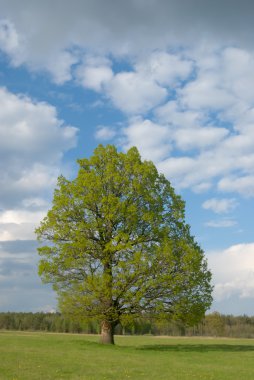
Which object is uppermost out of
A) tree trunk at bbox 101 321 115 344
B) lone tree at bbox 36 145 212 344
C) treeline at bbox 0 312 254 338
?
lone tree at bbox 36 145 212 344

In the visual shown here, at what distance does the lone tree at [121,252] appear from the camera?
3294cm

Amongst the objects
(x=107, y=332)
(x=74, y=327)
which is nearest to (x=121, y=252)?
(x=107, y=332)

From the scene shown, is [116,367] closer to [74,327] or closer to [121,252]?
[121,252]

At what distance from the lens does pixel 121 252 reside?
33688 mm

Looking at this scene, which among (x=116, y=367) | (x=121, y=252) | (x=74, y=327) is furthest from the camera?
(x=74, y=327)

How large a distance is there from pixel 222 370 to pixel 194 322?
13.1 m

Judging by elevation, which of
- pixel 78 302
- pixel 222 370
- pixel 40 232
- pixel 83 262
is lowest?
pixel 222 370

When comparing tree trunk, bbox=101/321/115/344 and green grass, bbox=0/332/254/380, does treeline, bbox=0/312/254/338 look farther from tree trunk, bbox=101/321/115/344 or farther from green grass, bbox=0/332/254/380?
green grass, bbox=0/332/254/380

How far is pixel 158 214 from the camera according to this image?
1410 inches

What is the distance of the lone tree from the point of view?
108 feet

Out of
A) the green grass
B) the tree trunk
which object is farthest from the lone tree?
the green grass

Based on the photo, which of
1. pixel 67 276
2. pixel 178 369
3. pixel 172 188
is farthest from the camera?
pixel 172 188

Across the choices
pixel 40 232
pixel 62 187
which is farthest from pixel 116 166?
pixel 40 232

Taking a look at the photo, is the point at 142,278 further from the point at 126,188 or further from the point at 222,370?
the point at 222,370
